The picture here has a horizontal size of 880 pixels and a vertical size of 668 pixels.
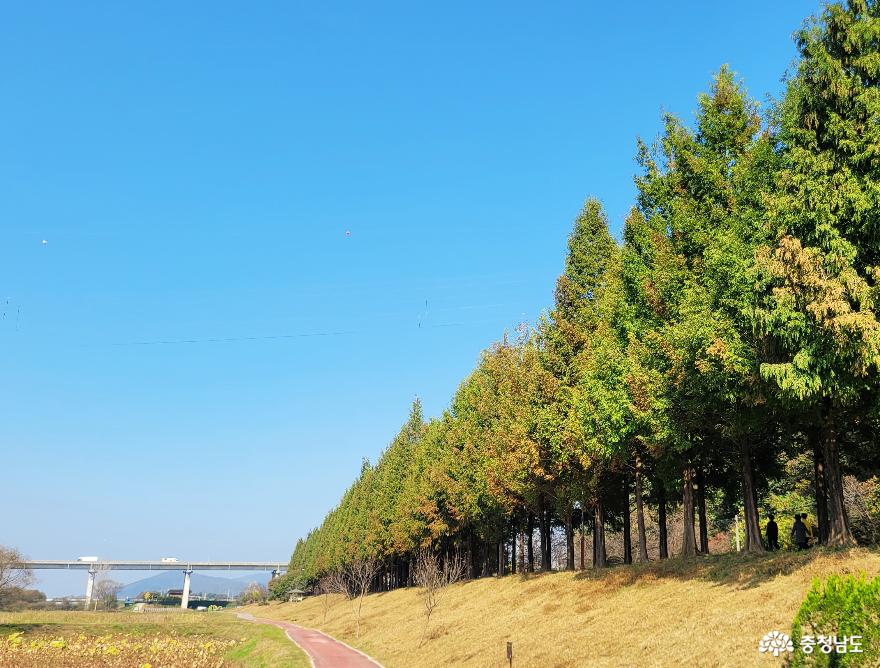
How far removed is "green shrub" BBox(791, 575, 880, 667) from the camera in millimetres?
9664

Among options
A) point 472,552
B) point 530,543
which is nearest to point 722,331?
point 530,543

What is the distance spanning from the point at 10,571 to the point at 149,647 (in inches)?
4199

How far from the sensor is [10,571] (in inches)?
5037

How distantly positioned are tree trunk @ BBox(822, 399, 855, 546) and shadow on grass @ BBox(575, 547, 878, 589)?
1.90ft

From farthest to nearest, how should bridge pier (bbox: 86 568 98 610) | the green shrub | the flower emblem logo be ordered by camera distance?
bridge pier (bbox: 86 568 98 610) < the flower emblem logo < the green shrub

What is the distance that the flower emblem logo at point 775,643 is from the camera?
12.7 metres

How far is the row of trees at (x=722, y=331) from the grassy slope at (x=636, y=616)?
198 centimetres

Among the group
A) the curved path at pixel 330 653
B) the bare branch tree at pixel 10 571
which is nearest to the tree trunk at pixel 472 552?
the curved path at pixel 330 653

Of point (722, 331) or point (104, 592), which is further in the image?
point (104, 592)

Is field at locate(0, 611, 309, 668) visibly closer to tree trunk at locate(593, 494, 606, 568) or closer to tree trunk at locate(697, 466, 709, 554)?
tree trunk at locate(593, 494, 606, 568)

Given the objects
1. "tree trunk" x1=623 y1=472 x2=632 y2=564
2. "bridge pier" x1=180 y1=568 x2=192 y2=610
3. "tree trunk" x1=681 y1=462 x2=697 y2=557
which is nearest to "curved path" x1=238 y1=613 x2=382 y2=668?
"tree trunk" x1=623 y1=472 x2=632 y2=564

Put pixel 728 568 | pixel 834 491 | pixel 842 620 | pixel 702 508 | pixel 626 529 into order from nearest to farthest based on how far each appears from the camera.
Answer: pixel 842 620, pixel 834 491, pixel 728 568, pixel 702 508, pixel 626 529

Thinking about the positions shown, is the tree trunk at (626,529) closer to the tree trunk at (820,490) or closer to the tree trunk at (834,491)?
the tree trunk at (820,490)

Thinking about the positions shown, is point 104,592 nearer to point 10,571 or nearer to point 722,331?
point 10,571
